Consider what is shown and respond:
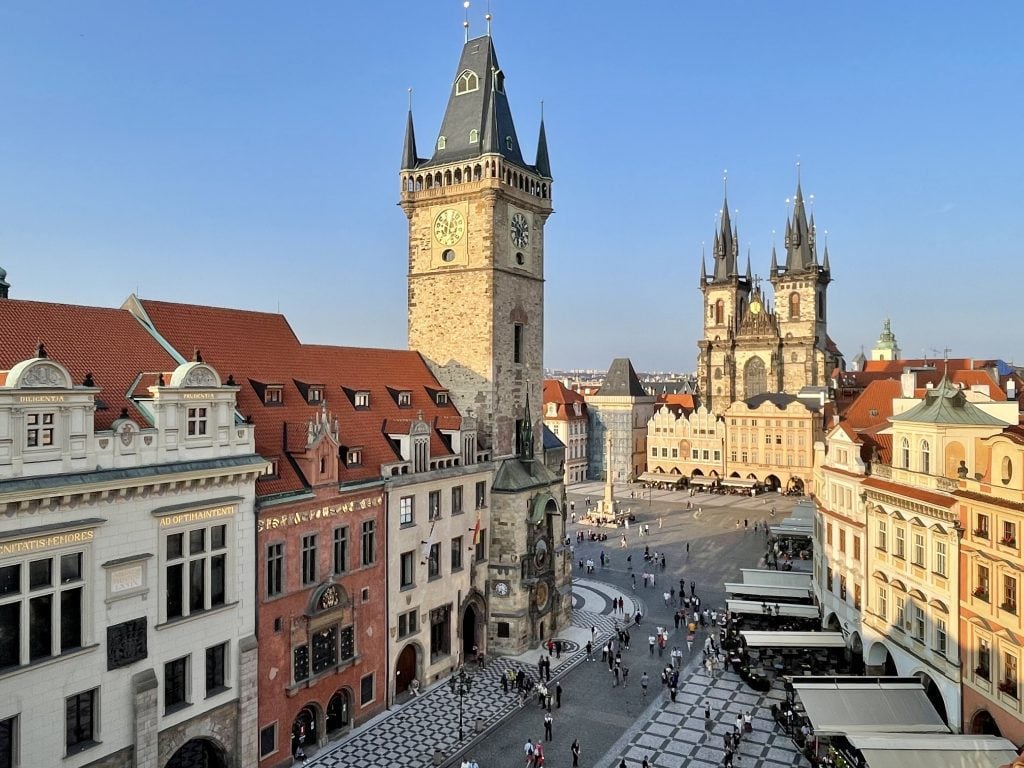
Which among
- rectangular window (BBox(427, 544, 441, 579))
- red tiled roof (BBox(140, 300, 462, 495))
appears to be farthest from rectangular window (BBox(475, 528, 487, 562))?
red tiled roof (BBox(140, 300, 462, 495))

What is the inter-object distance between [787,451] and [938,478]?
75372mm

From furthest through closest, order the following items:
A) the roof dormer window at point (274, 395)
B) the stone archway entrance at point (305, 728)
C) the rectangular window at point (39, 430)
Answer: the roof dormer window at point (274, 395)
the stone archway entrance at point (305, 728)
the rectangular window at point (39, 430)

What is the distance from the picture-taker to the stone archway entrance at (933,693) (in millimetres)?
31389

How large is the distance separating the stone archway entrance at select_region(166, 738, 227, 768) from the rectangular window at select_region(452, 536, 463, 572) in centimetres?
1463

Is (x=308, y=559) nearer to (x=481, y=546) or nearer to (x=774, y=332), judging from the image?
(x=481, y=546)

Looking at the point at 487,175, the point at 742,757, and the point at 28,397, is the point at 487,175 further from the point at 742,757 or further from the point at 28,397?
the point at 742,757

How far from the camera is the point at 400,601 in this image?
34656 mm

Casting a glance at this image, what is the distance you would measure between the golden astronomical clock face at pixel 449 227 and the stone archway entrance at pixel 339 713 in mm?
24224

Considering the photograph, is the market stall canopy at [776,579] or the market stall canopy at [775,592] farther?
the market stall canopy at [776,579]

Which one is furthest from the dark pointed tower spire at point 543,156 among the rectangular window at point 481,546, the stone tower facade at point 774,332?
the stone tower facade at point 774,332

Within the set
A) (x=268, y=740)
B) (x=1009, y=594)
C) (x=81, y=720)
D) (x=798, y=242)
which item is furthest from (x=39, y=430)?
(x=798, y=242)

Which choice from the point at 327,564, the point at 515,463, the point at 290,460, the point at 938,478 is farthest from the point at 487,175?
the point at 938,478

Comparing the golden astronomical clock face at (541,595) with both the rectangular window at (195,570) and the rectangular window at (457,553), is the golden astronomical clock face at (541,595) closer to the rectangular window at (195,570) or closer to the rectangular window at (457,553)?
the rectangular window at (457,553)

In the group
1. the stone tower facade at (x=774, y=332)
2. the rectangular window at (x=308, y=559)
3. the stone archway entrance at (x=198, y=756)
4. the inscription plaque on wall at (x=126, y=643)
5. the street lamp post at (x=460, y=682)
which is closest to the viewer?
A: the inscription plaque on wall at (x=126, y=643)
